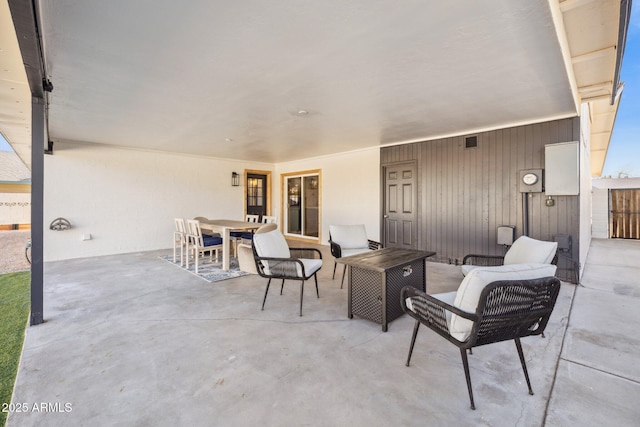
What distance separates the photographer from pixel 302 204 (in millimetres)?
8469

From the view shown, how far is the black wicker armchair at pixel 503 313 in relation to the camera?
5.12 ft

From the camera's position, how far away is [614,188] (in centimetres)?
942

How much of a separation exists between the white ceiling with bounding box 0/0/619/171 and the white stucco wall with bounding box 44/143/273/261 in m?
1.40

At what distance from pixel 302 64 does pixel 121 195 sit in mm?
5841

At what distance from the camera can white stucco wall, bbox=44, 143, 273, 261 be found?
19.0 ft

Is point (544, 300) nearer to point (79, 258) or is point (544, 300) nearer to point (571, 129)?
point (571, 129)

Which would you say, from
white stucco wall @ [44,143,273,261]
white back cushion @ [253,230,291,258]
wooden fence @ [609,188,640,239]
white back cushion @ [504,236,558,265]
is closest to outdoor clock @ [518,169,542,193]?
white back cushion @ [504,236,558,265]

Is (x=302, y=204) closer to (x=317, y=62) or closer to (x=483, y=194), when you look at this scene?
→ (x=483, y=194)

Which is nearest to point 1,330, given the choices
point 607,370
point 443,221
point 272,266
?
point 272,266

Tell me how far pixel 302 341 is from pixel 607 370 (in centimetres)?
223

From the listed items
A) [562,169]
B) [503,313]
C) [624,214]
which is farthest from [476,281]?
[624,214]

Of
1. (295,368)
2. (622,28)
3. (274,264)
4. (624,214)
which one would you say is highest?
(622,28)

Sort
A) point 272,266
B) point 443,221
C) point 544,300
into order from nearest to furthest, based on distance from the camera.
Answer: point 544,300 → point 272,266 → point 443,221

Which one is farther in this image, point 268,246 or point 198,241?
point 198,241
